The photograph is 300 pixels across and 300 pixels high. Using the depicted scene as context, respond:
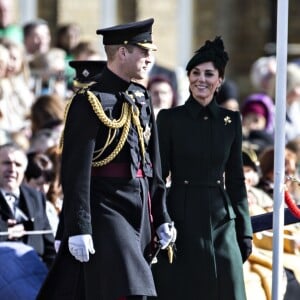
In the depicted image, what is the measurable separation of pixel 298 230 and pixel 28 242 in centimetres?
187

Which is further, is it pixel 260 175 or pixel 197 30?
pixel 197 30

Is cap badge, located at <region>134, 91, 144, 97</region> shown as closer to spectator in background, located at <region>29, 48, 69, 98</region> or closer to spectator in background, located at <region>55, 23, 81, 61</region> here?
spectator in background, located at <region>29, 48, 69, 98</region>

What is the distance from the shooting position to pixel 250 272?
8938 millimetres

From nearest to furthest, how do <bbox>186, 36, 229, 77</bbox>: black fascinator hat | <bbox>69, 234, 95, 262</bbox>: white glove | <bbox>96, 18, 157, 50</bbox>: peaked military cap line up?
1. <bbox>69, 234, 95, 262</bbox>: white glove
2. <bbox>96, 18, 157, 50</bbox>: peaked military cap
3. <bbox>186, 36, 229, 77</bbox>: black fascinator hat

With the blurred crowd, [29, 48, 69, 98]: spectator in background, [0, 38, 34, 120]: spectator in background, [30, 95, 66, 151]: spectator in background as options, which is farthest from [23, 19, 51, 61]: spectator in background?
[30, 95, 66, 151]: spectator in background

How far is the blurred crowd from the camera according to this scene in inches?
369

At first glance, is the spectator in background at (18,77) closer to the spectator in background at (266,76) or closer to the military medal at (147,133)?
the spectator in background at (266,76)

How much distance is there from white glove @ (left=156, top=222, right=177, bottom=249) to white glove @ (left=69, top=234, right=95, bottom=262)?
0.51 meters

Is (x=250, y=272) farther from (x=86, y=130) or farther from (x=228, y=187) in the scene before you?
(x=86, y=130)

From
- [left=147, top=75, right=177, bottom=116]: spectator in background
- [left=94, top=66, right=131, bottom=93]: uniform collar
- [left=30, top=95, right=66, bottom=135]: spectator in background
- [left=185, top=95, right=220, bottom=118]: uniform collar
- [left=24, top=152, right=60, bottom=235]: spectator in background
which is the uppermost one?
[left=94, top=66, right=131, bottom=93]: uniform collar

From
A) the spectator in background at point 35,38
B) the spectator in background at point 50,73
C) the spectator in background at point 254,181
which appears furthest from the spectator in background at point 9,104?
the spectator in background at point 254,181

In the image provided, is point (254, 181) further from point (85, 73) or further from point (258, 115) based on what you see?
point (258, 115)

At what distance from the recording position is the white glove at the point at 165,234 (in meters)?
7.33

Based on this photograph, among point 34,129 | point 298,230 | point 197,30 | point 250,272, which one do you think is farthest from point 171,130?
point 197,30
